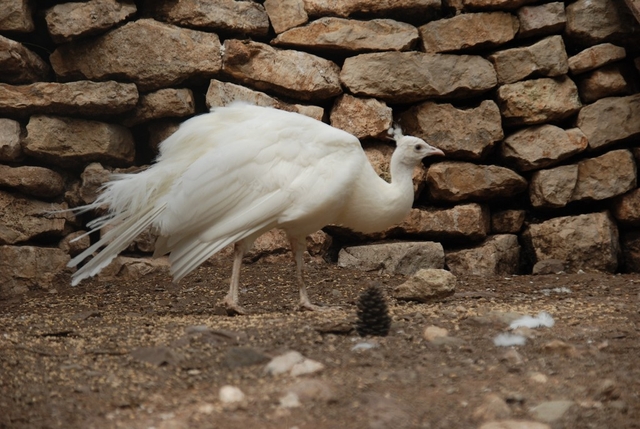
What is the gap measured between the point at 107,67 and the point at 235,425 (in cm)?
442

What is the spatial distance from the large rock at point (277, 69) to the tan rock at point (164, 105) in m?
0.43

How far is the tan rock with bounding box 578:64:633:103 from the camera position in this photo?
6.82m

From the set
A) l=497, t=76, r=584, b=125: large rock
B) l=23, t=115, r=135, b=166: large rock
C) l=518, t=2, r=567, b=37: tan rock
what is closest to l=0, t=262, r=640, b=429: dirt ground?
l=23, t=115, r=135, b=166: large rock

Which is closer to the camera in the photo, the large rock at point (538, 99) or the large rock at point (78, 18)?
the large rock at point (78, 18)

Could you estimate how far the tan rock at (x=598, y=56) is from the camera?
6770 mm

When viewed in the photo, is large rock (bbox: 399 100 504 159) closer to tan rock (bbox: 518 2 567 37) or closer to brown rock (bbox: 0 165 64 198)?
tan rock (bbox: 518 2 567 37)

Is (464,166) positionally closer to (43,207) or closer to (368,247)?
(368,247)

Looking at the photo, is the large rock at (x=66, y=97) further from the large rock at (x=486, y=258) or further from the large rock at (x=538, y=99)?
the large rock at (x=538, y=99)

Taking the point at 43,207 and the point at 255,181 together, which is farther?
the point at 43,207

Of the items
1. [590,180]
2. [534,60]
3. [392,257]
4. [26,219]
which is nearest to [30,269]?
[26,219]

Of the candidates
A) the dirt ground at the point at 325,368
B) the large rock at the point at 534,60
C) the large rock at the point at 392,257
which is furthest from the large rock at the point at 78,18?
the large rock at the point at 534,60

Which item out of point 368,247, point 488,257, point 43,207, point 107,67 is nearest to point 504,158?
point 488,257

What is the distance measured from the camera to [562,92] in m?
6.84

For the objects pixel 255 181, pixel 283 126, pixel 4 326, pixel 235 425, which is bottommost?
pixel 4 326
